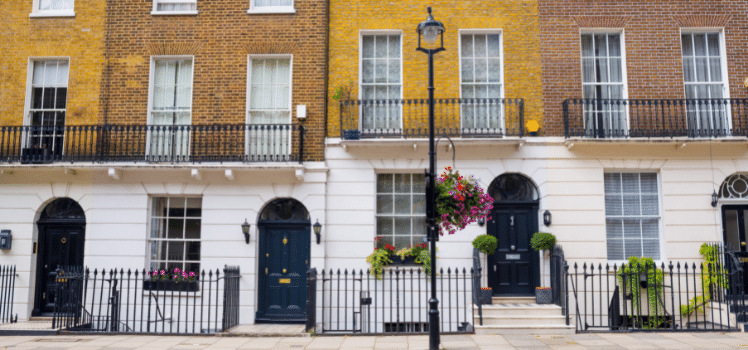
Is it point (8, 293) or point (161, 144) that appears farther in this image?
point (161, 144)

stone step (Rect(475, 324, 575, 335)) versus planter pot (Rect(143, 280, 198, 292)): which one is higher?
planter pot (Rect(143, 280, 198, 292))

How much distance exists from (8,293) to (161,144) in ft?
15.4

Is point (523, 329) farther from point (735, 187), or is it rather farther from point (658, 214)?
point (735, 187)

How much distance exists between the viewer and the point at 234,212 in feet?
42.7

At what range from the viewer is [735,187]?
→ 12.8 m

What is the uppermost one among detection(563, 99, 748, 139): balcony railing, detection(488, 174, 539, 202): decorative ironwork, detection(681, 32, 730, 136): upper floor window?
detection(681, 32, 730, 136): upper floor window

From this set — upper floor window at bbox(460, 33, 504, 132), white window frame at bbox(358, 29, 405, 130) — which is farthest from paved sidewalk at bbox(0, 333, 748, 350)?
white window frame at bbox(358, 29, 405, 130)

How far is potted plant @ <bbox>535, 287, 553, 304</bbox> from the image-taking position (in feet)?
39.3

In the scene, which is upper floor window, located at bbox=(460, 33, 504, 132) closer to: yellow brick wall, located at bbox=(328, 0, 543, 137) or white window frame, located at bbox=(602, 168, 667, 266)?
yellow brick wall, located at bbox=(328, 0, 543, 137)

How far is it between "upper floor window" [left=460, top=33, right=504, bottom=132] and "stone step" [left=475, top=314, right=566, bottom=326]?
427 centimetres

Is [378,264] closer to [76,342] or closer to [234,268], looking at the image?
[234,268]

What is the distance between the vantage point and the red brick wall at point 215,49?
13.3 meters

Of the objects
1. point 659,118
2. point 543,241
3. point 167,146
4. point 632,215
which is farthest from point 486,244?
point 167,146

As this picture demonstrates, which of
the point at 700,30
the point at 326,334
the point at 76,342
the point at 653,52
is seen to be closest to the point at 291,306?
the point at 326,334
